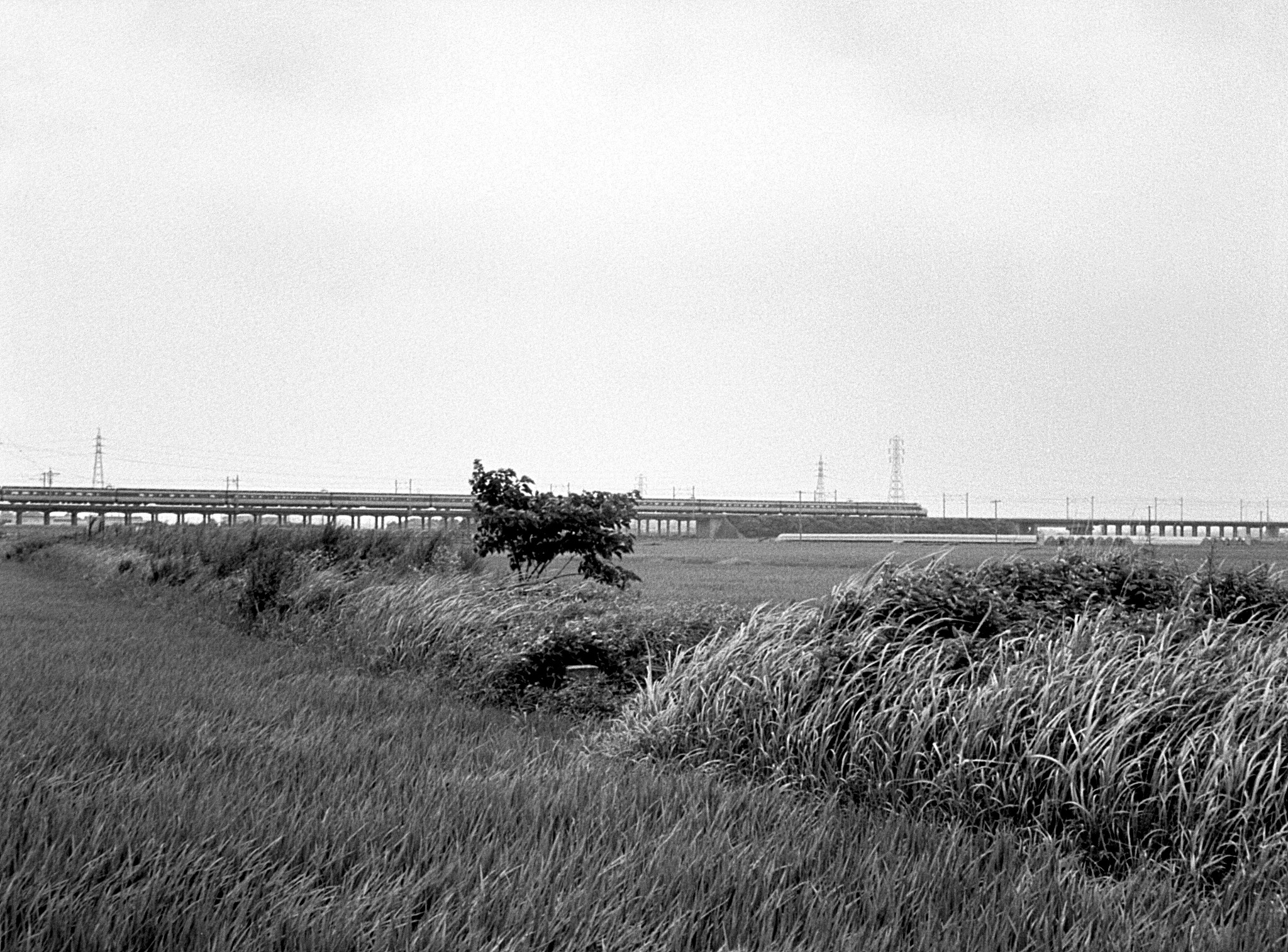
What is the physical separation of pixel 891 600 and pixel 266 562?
458 inches

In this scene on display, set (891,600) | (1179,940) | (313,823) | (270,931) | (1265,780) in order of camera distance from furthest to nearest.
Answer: (891,600) < (1265,780) < (313,823) < (1179,940) < (270,931)

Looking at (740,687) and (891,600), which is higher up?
(891,600)

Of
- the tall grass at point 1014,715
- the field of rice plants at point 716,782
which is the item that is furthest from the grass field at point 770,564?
the field of rice plants at point 716,782

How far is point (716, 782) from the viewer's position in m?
5.75

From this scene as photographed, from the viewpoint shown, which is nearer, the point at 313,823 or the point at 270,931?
the point at 270,931

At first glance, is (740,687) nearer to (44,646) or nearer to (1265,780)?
(1265,780)

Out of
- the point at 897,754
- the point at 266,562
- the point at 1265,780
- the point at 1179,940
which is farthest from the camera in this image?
the point at 266,562

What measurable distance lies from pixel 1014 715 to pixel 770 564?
37231 millimetres

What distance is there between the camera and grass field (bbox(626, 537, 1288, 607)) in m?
23.1

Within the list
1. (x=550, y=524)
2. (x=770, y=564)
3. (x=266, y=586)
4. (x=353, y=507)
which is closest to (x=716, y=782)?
(x=550, y=524)

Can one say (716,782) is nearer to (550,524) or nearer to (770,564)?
(550,524)

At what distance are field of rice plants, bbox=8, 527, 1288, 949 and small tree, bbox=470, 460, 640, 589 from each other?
4.65 m

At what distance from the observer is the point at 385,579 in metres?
15.0

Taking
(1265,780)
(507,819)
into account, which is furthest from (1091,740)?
(507,819)
